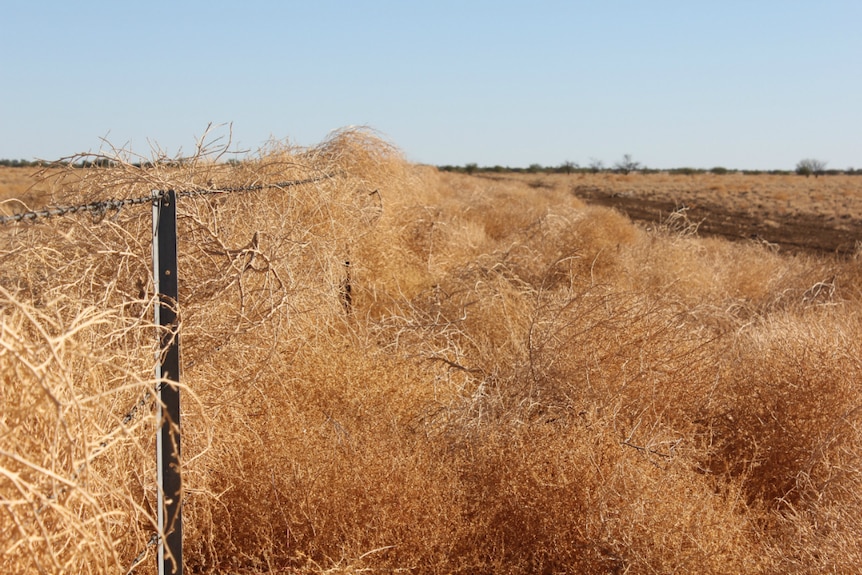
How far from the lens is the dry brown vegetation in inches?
94.0

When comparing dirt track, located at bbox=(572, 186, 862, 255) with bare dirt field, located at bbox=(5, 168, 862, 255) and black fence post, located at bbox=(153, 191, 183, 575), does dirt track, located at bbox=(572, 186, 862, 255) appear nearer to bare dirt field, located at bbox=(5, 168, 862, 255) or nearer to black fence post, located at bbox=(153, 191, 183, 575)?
bare dirt field, located at bbox=(5, 168, 862, 255)

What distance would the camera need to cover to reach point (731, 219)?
22312 millimetres

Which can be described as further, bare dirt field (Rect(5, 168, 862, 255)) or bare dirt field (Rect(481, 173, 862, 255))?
bare dirt field (Rect(481, 173, 862, 255))

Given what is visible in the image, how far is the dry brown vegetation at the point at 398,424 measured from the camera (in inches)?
94.0

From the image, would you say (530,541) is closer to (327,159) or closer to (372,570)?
(372,570)

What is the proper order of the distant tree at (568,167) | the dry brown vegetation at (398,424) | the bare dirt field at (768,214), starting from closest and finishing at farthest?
the dry brown vegetation at (398,424) < the bare dirt field at (768,214) < the distant tree at (568,167)

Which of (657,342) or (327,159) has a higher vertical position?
(327,159)

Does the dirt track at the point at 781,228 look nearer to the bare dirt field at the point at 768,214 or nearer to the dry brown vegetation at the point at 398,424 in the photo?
the bare dirt field at the point at 768,214

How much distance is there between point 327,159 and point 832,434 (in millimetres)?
5076

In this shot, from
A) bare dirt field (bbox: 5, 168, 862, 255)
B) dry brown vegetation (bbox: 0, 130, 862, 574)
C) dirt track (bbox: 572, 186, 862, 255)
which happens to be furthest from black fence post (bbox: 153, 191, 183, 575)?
dirt track (bbox: 572, 186, 862, 255)

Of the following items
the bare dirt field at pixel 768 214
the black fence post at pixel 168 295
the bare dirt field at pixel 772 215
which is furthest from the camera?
the bare dirt field at pixel 772 215

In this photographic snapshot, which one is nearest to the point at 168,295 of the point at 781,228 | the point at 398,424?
the point at 398,424

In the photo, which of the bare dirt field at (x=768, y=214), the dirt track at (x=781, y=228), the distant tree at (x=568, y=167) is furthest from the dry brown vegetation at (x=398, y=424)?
the distant tree at (x=568, y=167)

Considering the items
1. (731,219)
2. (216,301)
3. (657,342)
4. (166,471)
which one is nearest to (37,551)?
(166,471)
